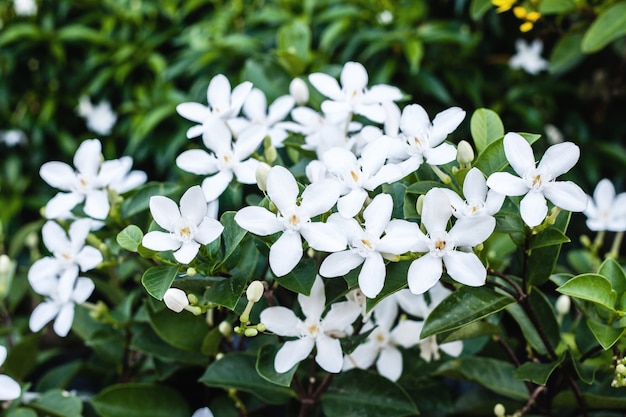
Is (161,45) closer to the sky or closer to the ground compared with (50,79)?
closer to the sky

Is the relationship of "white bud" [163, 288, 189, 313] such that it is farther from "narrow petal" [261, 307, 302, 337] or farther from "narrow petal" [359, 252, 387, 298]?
"narrow petal" [359, 252, 387, 298]

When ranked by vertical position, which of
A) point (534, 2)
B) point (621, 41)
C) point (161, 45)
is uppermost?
point (534, 2)

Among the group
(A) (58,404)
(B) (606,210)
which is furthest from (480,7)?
(A) (58,404)

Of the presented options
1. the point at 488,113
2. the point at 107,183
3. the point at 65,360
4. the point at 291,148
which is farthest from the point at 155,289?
the point at 65,360

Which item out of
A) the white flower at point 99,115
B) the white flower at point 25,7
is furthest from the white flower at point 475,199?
the white flower at point 25,7

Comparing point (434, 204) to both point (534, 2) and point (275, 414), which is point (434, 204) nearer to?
point (275, 414)

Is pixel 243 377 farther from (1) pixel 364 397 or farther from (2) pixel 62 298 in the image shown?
(2) pixel 62 298

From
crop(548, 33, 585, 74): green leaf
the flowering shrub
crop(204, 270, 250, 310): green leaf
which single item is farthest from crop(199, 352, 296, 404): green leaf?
crop(548, 33, 585, 74): green leaf

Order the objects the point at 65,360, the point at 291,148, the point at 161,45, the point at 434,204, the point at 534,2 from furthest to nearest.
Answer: the point at 161,45 → the point at 65,360 → the point at 534,2 → the point at 291,148 → the point at 434,204
